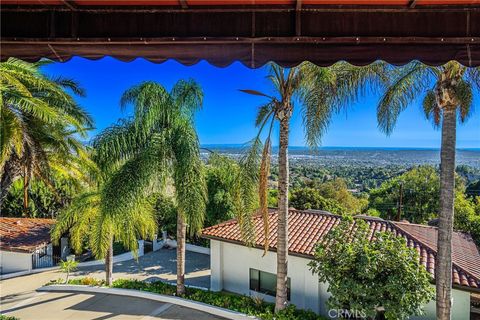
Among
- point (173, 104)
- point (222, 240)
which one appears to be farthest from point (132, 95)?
point (222, 240)

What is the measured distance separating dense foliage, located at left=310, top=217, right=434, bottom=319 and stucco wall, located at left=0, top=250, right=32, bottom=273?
1659cm

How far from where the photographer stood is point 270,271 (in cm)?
1243

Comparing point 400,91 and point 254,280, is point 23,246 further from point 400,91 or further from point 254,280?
point 400,91

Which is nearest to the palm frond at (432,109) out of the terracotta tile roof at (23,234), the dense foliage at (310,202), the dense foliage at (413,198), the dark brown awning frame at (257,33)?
the dark brown awning frame at (257,33)

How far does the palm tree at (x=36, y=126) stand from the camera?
680cm

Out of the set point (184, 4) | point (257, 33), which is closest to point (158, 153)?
point (184, 4)

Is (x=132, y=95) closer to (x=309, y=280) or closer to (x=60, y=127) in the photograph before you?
(x=60, y=127)

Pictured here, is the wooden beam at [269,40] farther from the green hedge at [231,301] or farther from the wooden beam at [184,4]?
the green hedge at [231,301]

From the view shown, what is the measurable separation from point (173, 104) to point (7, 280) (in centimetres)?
1316

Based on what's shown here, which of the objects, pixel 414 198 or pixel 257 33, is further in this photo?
pixel 414 198

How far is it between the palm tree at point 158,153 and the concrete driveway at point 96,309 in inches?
57.2

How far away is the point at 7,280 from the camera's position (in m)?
15.9

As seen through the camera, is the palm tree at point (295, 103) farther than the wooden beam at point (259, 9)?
Yes

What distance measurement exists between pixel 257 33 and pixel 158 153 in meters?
8.76
